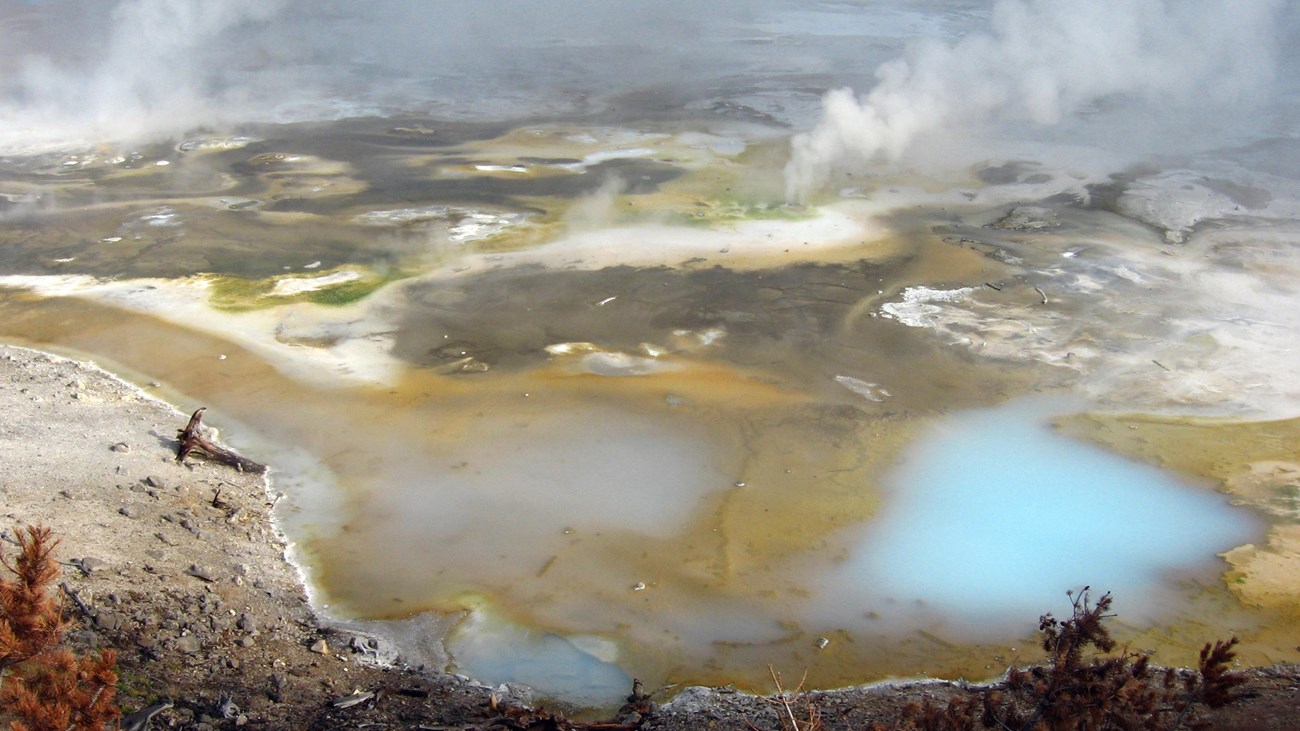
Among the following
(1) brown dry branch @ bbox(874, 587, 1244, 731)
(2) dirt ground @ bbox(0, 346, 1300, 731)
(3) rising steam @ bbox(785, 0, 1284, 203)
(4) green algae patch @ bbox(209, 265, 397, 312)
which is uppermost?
(3) rising steam @ bbox(785, 0, 1284, 203)

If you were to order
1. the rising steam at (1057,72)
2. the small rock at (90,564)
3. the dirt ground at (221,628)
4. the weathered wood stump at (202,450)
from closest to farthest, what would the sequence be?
the dirt ground at (221,628)
the small rock at (90,564)
the weathered wood stump at (202,450)
the rising steam at (1057,72)

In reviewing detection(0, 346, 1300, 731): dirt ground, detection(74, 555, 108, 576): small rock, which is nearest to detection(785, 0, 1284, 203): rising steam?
detection(0, 346, 1300, 731): dirt ground

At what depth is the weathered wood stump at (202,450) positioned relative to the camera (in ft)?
25.1

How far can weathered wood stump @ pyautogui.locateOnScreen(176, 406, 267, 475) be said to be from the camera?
765 centimetres

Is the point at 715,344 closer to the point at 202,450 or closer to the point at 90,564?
the point at 202,450

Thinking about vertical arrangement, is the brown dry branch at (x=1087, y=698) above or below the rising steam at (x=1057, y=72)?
below

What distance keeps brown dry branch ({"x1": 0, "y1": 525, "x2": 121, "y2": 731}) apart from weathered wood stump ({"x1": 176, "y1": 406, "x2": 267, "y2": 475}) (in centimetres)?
386

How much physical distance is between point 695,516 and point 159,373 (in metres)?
5.36

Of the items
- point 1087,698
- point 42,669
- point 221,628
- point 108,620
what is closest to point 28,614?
point 42,669

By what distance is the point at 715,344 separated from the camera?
9938 millimetres

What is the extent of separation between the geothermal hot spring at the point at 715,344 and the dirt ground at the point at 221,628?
28 centimetres

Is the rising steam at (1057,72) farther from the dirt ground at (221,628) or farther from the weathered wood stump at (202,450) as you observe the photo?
Result: the dirt ground at (221,628)

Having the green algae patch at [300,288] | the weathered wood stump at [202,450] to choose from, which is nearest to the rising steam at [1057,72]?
the green algae patch at [300,288]

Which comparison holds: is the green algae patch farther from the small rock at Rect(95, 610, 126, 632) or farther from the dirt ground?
the small rock at Rect(95, 610, 126, 632)
